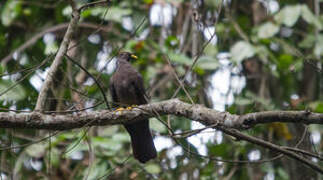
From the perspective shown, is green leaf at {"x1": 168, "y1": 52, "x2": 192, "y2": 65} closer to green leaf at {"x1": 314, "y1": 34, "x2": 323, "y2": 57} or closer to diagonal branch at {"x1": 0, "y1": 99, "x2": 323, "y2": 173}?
green leaf at {"x1": 314, "y1": 34, "x2": 323, "y2": 57}

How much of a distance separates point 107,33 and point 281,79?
9.31 ft

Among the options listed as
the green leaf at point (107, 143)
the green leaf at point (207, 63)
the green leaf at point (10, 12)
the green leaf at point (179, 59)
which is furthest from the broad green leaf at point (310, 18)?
the green leaf at point (10, 12)

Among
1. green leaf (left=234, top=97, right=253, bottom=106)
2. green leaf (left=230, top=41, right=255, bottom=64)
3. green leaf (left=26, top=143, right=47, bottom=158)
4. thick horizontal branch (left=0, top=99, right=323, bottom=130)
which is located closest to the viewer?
thick horizontal branch (left=0, top=99, right=323, bottom=130)

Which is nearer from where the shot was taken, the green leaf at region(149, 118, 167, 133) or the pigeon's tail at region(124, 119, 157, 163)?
the pigeon's tail at region(124, 119, 157, 163)

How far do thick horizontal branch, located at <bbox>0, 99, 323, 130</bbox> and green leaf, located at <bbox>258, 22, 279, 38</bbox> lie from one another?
306 cm

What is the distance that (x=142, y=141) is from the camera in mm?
5164

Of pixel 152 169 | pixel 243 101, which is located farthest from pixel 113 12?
pixel 243 101

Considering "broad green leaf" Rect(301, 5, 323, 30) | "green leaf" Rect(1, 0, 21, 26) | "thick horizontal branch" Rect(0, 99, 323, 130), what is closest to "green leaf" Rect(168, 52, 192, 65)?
"broad green leaf" Rect(301, 5, 323, 30)

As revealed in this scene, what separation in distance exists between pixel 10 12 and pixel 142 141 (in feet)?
10.9

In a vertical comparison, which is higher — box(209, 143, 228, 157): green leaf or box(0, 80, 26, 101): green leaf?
box(0, 80, 26, 101): green leaf

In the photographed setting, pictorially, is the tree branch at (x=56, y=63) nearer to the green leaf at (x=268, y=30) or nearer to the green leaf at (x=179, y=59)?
the green leaf at (x=179, y=59)

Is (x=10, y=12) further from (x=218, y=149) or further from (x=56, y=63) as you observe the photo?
(x=218, y=149)

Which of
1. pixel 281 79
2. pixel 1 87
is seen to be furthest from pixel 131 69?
pixel 281 79

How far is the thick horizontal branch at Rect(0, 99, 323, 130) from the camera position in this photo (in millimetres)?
3133
